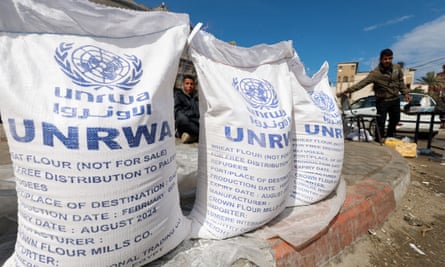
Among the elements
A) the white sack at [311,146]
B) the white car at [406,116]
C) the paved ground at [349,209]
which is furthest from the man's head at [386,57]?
the white sack at [311,146]

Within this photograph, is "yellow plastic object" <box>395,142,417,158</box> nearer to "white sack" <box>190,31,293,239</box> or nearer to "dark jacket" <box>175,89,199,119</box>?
"dark jacket" <box>175,89,199,119</box>

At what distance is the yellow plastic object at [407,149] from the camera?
3.31 m

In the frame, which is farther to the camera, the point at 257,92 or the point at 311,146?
the point at 311,146

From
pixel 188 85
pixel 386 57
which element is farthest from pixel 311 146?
pixel 386 57

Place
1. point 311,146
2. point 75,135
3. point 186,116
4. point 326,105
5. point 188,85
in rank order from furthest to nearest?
1. point 188,85
2. point 186,116
3. point 326,105
4. point 311,146
5. point 75,135

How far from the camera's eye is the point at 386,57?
3104 millimetres

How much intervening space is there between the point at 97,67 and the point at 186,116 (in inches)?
81.0

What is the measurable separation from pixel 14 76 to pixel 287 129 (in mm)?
812

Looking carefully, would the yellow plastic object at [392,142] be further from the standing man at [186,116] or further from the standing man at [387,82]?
the standing man at [186,116]

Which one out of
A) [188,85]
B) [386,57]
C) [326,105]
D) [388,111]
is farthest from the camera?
[388,111]

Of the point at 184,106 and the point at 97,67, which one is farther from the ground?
the point at 97,67

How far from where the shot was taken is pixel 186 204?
1.11m

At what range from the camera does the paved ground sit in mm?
858

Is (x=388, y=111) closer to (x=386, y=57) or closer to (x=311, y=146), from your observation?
(x=386, y=57)
